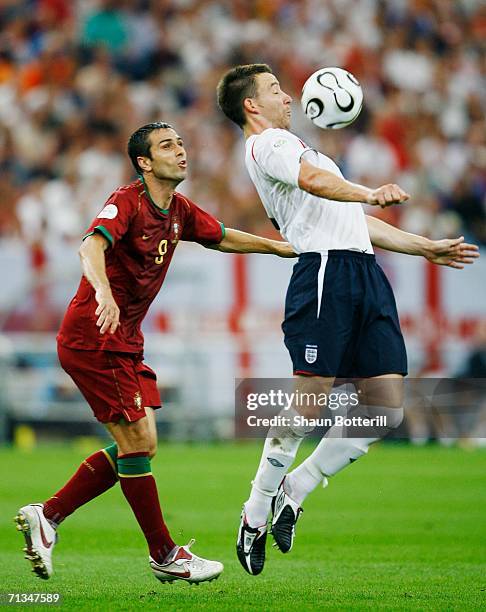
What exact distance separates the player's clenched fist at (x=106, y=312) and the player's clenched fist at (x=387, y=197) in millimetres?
1402

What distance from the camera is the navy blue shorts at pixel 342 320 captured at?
262 inches

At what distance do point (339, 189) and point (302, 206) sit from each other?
0.68 m

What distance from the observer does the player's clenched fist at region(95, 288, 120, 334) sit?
595 centimetres

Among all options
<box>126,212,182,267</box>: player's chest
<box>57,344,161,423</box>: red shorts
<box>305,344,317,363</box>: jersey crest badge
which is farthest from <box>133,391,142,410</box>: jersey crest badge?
<box>305,344,317,363</box>: jersey crest badge

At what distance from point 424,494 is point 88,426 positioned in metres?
6.18


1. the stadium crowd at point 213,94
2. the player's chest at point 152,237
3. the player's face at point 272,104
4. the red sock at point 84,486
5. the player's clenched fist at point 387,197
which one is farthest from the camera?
the stadium crowd at point 213,94

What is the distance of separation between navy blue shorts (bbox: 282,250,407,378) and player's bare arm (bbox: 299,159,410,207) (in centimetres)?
56

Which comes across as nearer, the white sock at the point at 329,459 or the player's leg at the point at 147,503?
the player's leg at the point at 147,503

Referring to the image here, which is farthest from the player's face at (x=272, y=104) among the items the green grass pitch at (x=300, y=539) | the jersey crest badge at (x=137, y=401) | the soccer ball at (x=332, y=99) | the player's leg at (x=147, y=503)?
the green grass pitch at (x=300, y=539)

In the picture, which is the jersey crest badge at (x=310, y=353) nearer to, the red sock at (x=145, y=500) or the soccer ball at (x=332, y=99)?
Answer: the red sock at (x=145, y=500)

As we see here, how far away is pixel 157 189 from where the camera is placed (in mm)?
6758

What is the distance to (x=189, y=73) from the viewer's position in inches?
720

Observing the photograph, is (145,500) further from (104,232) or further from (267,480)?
(104,232)

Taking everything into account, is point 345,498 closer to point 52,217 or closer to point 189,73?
point 52,217
